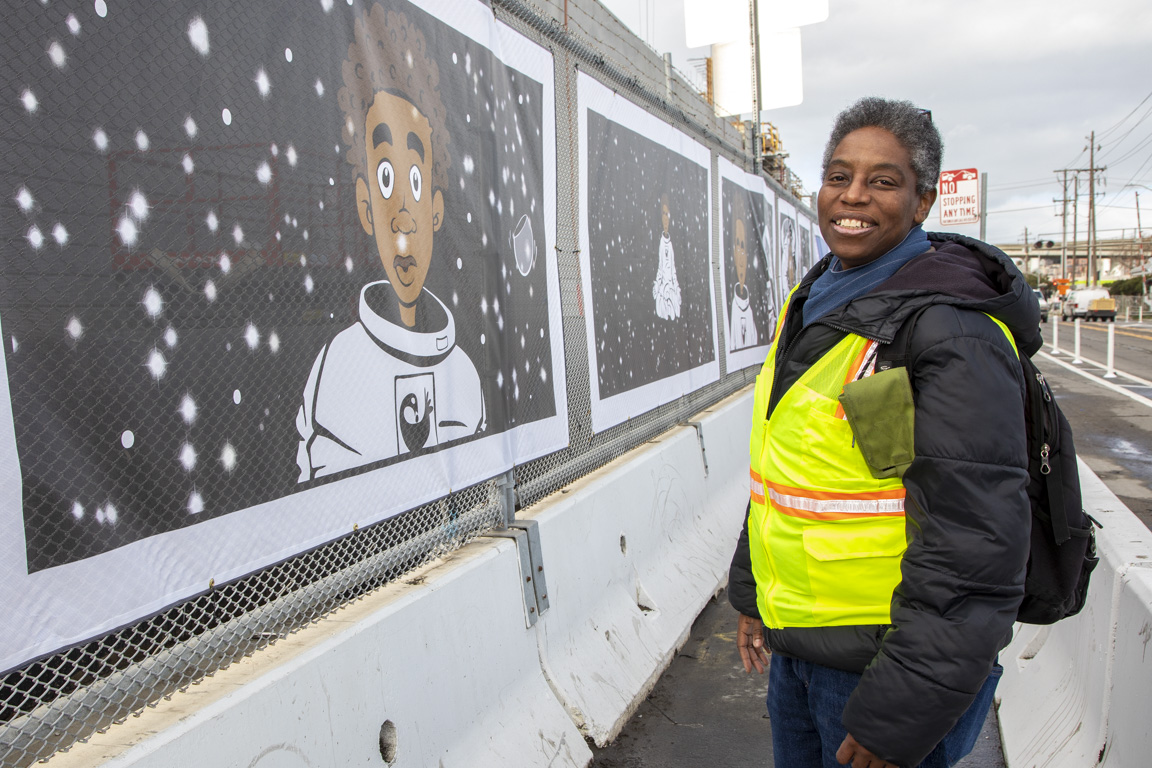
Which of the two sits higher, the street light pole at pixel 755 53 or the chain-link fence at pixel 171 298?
the street light pole at pixel 755 53

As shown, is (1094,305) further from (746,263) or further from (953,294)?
(953,294)

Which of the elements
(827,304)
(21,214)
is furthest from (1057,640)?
(21,214)

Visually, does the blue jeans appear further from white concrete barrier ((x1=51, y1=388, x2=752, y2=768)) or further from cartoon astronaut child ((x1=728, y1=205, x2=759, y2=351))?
cartoon astronaut child ((x1=728, y1=205, x2=759, y2=351))

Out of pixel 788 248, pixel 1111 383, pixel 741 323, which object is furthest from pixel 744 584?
pixel 1111 383

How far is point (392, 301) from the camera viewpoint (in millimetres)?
2777

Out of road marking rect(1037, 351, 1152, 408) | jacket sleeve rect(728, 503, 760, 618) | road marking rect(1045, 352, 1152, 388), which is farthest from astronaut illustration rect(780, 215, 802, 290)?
jacket sleeve rect(728, 503, 760, 618)

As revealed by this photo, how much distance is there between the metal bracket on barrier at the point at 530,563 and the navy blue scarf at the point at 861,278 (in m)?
1.77

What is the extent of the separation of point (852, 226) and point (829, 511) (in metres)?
0.69

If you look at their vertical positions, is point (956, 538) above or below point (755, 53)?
below

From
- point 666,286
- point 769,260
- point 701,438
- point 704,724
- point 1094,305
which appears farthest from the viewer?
point 1094,305

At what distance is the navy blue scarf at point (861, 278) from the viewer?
6.49 feet

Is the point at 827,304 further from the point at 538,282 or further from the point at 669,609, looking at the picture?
the point at 669,609

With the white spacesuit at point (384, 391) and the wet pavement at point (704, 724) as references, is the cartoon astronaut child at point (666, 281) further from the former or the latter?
the white spacesuit at point (384, 391)

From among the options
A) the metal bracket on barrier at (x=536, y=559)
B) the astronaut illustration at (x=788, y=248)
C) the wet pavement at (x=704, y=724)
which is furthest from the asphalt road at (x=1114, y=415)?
the metal bracket on barrier at (x=536, y=559)
